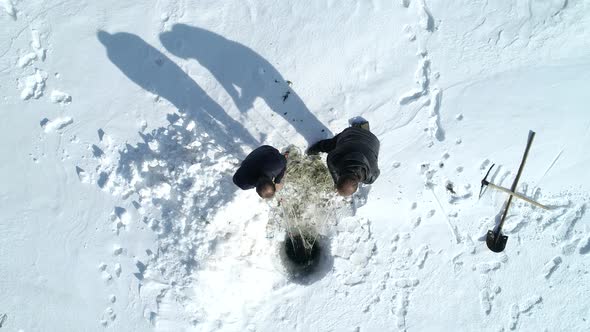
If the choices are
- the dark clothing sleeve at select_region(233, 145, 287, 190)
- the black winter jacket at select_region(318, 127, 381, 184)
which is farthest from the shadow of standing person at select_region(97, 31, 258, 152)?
the black winter jacket at select_region(318, 127, 381, 184)

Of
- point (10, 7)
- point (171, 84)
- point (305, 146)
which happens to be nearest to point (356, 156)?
point (305, 146)

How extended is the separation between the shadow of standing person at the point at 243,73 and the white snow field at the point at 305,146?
3cm

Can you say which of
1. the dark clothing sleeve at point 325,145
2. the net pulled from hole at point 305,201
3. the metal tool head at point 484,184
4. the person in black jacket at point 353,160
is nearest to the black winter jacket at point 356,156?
the person in black jacket at point 353,160

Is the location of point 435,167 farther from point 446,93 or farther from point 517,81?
point 517,81

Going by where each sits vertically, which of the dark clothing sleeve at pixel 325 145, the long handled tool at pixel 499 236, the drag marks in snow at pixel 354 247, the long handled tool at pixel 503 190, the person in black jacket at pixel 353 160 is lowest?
the drag marks in snow at pixel 354 247

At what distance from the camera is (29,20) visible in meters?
4.90

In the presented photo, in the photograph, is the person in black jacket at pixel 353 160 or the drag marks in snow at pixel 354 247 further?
the drag marks in snow at pixel 354 247

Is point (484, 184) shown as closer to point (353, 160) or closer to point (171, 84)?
point (353, 160)

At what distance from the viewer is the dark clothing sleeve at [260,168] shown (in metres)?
3.57

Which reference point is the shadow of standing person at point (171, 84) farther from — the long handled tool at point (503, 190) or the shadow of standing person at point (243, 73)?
the long handled tool at point (503, 190)

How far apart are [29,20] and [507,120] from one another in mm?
6402

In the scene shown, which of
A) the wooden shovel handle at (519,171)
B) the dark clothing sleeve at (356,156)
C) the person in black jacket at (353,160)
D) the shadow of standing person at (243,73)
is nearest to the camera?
the person in black jacket at (353,160)

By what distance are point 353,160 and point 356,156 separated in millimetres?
59

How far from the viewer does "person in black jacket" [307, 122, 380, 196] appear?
10.7ft
